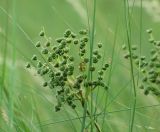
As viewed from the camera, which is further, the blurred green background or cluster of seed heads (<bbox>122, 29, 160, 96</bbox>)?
the blurred green background

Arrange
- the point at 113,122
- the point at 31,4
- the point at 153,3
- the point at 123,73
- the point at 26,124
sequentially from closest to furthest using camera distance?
the point at 26,124 → the point at 113,122 → the point at 153,3 → the point at 123,73 → the point at 31,4

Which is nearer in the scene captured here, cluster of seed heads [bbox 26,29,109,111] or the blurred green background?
cluster of seed heads [bbox 26,29,109,111]

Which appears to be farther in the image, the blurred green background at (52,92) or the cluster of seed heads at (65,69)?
the blurred green background at (52,92)

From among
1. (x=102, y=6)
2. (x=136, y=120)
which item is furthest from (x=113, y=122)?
(x=102, y=6)

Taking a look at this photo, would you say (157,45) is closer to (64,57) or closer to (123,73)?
(64,57)

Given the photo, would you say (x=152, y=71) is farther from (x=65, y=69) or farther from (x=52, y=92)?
(x=52, y=92)

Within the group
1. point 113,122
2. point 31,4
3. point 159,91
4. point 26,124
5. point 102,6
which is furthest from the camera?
point 31,4

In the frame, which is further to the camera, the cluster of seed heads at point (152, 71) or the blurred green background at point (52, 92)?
the blurred green background at point (52, 92)

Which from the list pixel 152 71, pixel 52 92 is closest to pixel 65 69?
pixel 152 71
